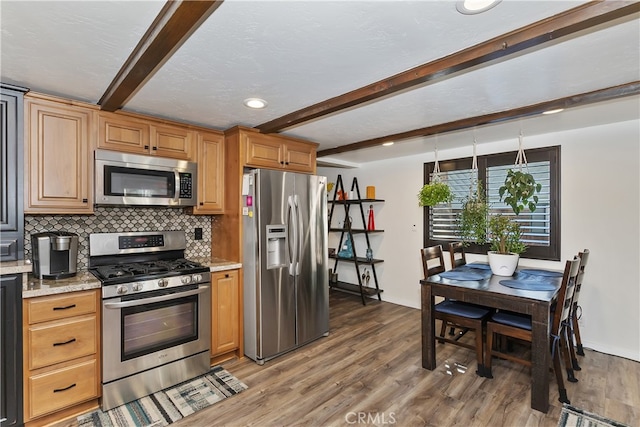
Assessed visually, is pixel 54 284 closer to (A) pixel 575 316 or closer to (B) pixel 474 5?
(B) pixel 474 5

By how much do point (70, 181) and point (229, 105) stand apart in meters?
1.33

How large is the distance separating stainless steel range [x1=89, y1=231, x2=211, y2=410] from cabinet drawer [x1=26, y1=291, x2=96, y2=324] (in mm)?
100

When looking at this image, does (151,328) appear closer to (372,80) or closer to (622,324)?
(372,80)

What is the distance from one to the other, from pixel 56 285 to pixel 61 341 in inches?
14.7

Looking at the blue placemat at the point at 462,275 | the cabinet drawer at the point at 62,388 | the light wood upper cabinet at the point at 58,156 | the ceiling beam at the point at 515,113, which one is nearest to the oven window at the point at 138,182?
the light wood upper cabinet at the point at 58,156

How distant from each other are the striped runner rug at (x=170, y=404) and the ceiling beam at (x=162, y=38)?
222 centimetres

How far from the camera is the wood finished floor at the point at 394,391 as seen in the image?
216 centimetres

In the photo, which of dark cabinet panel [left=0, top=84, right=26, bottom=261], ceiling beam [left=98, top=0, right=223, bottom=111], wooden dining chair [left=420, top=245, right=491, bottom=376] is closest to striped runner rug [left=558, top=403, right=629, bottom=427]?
wooden dining chair [left=420, top=245, right=491, bottom=376]

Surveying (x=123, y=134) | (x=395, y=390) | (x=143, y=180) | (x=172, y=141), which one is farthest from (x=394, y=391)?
(x=123, y=134)

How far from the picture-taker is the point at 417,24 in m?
1.48

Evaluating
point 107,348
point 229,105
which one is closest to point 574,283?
point 229,105

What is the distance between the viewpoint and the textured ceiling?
1.39 m

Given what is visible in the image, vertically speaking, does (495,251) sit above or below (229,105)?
below

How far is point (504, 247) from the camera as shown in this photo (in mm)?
3094
